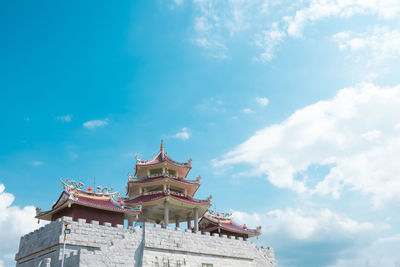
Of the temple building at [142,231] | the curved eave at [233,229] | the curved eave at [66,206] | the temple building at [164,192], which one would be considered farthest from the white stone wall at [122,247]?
the curved eave at [233,229]

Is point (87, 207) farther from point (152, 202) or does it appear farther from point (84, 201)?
point (152, 202)

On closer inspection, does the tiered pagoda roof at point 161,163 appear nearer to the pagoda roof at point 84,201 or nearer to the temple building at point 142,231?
the temple building at point 142,231

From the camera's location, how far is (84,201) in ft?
97.6

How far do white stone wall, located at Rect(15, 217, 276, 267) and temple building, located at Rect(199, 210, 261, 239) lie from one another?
23.1 feet

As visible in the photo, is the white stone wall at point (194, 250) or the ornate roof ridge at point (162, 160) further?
the ornate roof ridge at point (162, 160)

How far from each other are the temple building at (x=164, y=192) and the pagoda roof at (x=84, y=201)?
277 centimetres

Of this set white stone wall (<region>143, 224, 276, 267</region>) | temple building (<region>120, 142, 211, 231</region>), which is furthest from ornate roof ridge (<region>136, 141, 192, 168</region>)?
white stone wall (<region>143, 224, 276, 267</region>)

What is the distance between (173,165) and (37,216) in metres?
14.4

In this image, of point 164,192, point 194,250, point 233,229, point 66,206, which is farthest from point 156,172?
point 194,250

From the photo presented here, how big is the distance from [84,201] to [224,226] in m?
16.1

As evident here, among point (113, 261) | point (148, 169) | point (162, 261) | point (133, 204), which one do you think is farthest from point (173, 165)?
point (113, 261)

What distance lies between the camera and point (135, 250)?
86.4 ft

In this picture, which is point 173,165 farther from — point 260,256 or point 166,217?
point 260,256

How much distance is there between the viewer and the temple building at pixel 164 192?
116ft
